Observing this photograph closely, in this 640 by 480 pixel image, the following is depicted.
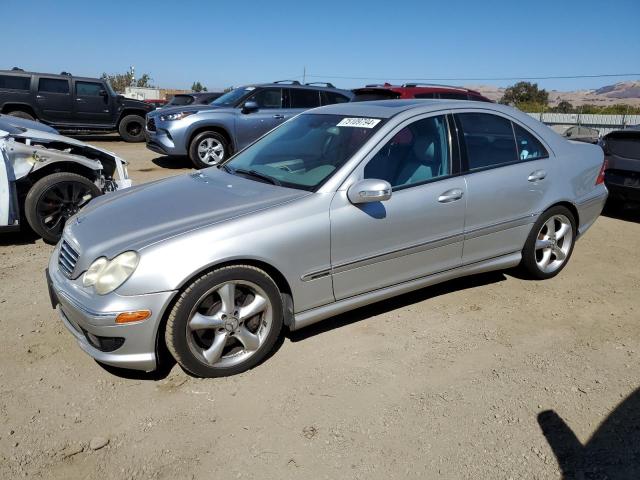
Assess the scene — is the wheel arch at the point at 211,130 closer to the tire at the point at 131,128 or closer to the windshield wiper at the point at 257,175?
the windshield wiper at the point at 257,175

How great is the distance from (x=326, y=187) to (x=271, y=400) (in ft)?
4.33

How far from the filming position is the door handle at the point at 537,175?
4.18m

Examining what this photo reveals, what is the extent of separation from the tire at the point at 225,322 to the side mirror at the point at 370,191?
0.74 m

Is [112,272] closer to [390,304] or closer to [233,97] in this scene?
[390,304]

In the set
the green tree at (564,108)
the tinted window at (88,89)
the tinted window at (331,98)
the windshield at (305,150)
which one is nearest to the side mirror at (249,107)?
the tinted window at (331,98)

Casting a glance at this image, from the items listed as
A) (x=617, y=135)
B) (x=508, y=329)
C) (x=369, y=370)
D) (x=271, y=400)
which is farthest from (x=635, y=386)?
(x=617, y=135)

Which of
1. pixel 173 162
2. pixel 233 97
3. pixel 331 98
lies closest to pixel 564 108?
pixel 331 98

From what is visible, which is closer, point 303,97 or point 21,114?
point 303,97

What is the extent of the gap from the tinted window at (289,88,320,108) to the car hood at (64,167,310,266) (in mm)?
7009

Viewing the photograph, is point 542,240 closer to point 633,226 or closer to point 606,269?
point 606,269

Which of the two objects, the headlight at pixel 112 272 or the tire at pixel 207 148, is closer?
the headlight at pixel 112 272

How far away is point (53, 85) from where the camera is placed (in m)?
14.4

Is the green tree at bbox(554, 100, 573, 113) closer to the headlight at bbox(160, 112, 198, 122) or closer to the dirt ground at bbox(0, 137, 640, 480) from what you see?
the headlight at bbox(160, 112, 198, 122)

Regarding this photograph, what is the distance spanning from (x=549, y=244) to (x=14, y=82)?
1446cm
